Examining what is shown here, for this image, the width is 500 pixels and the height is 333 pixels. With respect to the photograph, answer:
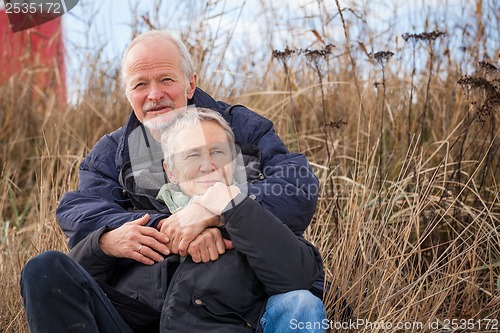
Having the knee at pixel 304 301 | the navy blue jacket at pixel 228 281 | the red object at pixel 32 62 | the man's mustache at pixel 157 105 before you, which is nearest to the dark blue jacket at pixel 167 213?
the man's mustache at pixel 157 105

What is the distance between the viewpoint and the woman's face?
108 inches

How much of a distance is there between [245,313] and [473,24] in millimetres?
3417

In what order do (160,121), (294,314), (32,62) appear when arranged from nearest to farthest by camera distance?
(294,314) < (160,121) < (32,62)

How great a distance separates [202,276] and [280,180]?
0.54 meters

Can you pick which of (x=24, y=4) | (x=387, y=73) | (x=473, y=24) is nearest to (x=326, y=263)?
(x=387, y=73)

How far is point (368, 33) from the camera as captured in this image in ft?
17.2

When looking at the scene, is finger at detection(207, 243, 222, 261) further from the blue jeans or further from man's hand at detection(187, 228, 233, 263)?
the blue jeans

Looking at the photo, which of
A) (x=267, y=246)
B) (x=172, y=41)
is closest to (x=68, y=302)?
(x=267, y=246)

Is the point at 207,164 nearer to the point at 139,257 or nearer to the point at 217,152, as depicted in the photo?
the point at 217,152

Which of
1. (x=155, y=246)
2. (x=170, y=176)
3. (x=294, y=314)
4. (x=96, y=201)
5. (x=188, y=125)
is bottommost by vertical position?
(x=294, y=314)

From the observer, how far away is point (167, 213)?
2846 mm

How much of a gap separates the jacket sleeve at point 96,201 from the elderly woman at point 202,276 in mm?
126

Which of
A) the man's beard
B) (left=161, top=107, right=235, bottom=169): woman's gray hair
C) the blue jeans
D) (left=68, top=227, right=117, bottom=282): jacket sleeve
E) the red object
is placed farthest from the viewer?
the red object

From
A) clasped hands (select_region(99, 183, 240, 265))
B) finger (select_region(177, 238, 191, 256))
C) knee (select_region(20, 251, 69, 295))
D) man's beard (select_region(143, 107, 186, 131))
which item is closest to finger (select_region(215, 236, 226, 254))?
clasped hands (select_region(99, 183, 240, 265))
